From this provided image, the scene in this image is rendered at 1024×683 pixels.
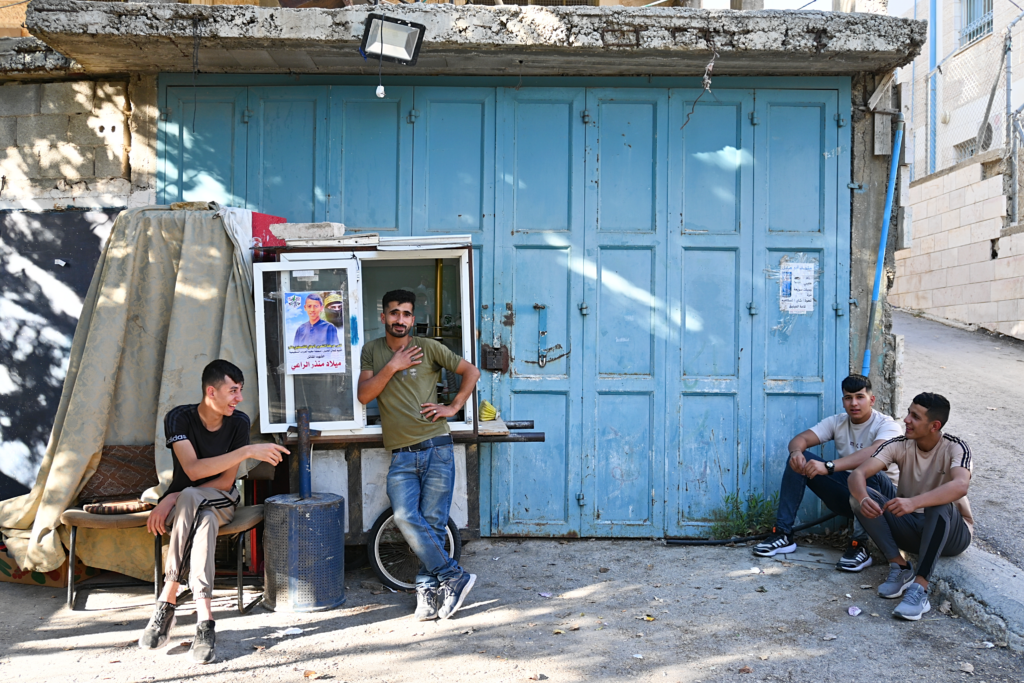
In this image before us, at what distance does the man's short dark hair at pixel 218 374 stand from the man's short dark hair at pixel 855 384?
404 centimetres

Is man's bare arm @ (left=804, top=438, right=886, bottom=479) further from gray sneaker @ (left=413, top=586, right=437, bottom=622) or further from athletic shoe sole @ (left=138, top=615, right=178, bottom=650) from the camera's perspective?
athletic shoe sole @ (left=138, top=615, right=178, bottom=650)

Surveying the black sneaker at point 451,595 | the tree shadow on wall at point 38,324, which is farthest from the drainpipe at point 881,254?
the tree shadow on wall at point 38,324

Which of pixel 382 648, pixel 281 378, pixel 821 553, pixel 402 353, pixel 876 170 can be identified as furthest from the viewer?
pixel 876 170

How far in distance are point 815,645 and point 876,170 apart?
3.68 metres

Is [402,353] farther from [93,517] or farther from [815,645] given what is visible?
[815,645]

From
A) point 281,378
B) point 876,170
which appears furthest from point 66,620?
point 876,170

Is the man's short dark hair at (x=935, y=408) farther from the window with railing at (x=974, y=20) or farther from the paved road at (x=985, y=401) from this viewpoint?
the window with railing at (x=974, y=20)

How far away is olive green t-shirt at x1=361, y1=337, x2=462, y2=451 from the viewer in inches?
186

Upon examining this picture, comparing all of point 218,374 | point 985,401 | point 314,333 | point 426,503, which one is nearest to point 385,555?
point 426,503

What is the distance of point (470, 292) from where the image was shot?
5.19 m


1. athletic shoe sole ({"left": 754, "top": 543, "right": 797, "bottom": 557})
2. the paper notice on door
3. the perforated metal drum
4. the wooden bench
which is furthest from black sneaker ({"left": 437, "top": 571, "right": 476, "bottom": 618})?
the paper notice on door

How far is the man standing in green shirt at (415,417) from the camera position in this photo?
4.63m

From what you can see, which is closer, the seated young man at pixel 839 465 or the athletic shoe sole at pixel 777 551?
the seated young man at pixel 839 465

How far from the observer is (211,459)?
431cm
